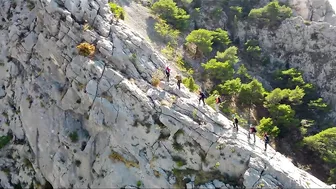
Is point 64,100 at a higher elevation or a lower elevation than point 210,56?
lower

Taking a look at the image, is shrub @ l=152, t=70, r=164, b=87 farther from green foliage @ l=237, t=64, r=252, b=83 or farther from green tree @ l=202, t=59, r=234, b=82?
green foliage @ l=237, t=64, r=252, b=83

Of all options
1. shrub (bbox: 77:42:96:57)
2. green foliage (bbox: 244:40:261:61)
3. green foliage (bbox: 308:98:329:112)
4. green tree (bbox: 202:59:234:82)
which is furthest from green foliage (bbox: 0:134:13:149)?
green foliage (bbox: 308:98:329:112)

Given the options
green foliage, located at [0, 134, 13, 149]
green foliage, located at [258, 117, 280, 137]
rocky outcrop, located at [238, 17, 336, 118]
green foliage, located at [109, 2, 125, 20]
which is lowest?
green foliage, located at [0, 134, 13, 149]

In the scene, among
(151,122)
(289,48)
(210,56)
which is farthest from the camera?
(289,48)

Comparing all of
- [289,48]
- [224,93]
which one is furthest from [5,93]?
[289,48]

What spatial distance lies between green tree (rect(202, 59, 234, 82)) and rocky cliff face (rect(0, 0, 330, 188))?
7.24m

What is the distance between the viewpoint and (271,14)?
48.8m

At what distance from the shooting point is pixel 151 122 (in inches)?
1173

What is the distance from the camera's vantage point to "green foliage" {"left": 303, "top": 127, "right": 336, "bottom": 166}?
3400 cm

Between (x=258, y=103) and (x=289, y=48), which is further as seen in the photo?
(x=289, y=48)

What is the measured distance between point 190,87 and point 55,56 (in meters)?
12.6

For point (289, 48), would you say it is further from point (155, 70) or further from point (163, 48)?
point (155, 70)

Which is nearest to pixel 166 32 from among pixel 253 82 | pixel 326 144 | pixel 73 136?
pixel 253 82

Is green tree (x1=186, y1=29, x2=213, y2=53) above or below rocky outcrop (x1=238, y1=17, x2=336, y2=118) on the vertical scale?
below
